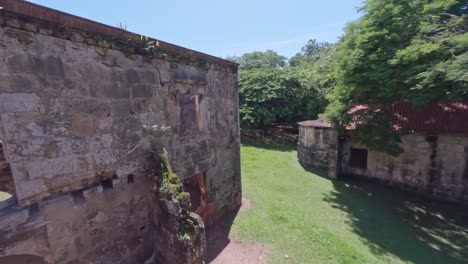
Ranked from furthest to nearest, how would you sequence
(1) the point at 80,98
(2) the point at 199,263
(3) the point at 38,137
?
(2) the point at 199,263
(1) the point at 80,98
(3) the point at 38,137

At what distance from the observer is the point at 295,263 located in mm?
4820

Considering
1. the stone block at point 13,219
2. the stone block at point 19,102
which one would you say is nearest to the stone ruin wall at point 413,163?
the stone block at point 19,102

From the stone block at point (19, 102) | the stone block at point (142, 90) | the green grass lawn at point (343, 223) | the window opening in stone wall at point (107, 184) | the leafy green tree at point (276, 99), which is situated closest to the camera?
the stone block at point (19, 102)

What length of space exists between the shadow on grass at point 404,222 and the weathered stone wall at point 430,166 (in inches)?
20.0

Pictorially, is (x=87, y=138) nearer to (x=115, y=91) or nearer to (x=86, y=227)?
Result: (x=115, y=91)

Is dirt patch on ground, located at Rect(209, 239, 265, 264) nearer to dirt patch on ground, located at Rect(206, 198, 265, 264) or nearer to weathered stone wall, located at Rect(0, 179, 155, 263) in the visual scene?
dirt patch on ground, located at Rect(206, 198, 265, 264)

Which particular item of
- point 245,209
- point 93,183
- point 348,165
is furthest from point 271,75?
Answer: point 93,183

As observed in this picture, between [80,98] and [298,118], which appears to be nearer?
[80,98]

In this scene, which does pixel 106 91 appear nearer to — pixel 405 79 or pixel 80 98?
pixel 80 98

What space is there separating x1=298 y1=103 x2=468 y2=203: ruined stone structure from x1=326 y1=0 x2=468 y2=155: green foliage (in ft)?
6.47

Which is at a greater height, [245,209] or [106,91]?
[106,91]

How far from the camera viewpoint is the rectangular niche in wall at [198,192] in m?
5.78

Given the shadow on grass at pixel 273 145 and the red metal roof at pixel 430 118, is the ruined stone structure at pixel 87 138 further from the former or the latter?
the shadow on grass at pixel 273 145

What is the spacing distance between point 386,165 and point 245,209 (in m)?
8.03
